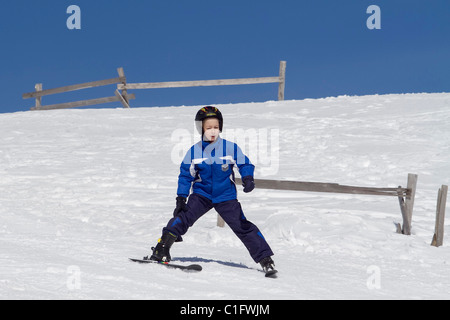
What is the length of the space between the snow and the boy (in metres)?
0.29

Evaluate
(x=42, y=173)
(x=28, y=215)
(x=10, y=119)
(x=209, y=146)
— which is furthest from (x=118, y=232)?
(x=10, y=119)

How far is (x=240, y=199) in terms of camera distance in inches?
396

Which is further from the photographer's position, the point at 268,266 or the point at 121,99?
the point at 121,99

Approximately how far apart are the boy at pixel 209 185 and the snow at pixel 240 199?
290 mm

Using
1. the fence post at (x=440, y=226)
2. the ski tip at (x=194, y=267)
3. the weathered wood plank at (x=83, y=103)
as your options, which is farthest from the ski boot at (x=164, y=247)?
the weathered wood plank at (x=83, y=103)

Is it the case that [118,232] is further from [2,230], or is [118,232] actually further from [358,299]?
[358,299]

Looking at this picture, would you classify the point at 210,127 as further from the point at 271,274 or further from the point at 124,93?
the point at 124,93

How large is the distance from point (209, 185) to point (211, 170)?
5.4 inches

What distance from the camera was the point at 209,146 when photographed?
5020 mm

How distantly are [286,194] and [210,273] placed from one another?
5.87 m

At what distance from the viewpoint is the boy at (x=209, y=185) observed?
497 centimetres

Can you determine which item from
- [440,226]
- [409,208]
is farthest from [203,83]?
[440,226]

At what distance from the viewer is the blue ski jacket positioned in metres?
4.97

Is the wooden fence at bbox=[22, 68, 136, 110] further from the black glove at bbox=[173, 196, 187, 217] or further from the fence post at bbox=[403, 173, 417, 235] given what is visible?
the black glove at bbox=[173, 196, 187, 217]
